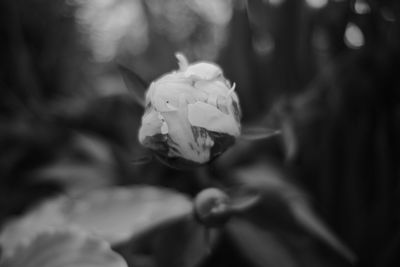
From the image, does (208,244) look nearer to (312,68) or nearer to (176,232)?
(176,232)

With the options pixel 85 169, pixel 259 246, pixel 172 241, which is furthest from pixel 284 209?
pixel 85 169

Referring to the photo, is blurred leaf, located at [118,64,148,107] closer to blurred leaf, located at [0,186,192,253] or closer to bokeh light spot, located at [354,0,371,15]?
blurred leaf, located at [0,186,192,253]

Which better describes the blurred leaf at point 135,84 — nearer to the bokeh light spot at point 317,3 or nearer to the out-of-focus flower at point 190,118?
the out-of-focus flower at point 190,118

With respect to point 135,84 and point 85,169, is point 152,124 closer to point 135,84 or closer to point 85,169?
point 135,84

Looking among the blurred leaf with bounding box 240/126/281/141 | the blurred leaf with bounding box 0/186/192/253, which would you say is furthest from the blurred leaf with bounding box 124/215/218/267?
the blurred leaf with bounding box 240/126/281/141

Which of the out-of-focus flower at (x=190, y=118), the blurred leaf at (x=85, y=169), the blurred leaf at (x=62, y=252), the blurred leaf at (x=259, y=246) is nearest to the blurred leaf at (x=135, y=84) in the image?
the out-of-focus flower at (x=190, y=118)
